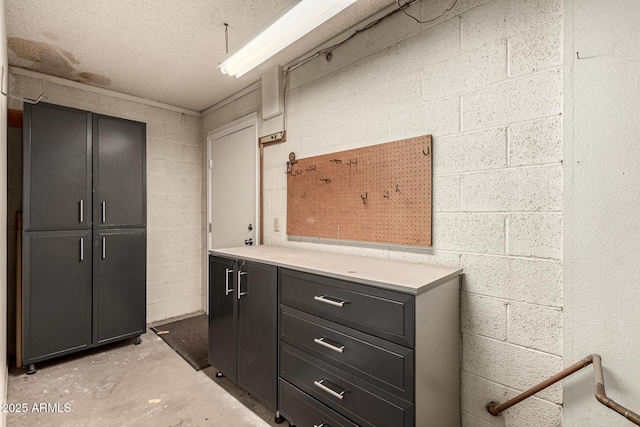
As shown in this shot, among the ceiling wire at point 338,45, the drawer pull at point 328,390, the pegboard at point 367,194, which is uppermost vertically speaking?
the ceiling wire at point 338,45

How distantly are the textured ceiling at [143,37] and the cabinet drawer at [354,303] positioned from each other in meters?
1.71

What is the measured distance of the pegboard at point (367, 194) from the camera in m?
1.80

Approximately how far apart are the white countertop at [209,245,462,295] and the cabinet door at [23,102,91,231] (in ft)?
5.07

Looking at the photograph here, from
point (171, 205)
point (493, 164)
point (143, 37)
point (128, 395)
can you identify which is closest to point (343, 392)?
point (493, 164)

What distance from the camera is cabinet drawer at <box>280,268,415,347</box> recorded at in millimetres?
1291

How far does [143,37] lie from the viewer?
2.29 m

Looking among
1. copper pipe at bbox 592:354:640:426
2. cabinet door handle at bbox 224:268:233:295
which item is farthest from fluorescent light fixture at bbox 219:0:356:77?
copper pipe at bbox 592:354:640:426

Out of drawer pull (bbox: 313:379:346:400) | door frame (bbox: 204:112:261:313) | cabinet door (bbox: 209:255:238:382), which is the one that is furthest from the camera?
door frame (bbox: 204:112:261:313)

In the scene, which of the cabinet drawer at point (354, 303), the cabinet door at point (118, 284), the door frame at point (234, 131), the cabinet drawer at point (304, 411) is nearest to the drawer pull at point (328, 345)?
the cabinet drawer at point (354, 303)

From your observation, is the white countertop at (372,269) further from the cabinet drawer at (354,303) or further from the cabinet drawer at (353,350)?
the cabinet drawer at (353,350)

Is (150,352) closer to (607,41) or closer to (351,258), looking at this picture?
(351,258)

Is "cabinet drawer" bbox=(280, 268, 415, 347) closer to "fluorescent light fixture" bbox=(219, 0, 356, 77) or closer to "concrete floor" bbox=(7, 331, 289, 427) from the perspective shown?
"concrete floor" bbox=(7, 331, 289, 427)

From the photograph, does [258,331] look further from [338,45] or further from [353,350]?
[338,45]

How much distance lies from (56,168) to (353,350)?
2760 millimetres
